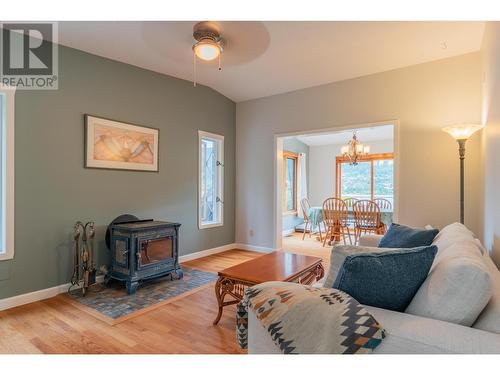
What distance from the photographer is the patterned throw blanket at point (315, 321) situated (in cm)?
93

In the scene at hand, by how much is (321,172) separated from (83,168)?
240 inches

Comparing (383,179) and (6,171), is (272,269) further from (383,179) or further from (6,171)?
(383,179)

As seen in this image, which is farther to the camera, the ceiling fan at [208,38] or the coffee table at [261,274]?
the ceiling fan at [208,38]

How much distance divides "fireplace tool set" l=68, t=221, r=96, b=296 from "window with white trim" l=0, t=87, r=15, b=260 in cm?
A: 54

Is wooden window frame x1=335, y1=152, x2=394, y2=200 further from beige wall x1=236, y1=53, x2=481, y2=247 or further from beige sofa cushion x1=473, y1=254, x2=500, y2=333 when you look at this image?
beige sofa cushion x1=473, y1=254, x2=500, y2=333

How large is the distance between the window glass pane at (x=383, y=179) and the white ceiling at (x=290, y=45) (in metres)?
3.75

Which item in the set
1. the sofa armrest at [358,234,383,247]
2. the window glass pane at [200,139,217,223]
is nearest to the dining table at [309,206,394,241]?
the window glass pane at [200,139,217,223]

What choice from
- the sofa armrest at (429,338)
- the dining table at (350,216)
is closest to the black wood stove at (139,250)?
the sofa armrest at (429,338)

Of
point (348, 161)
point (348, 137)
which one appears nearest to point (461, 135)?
point (348, 137)

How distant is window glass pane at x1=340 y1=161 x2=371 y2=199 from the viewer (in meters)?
7.19

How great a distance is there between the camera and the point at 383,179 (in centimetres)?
693

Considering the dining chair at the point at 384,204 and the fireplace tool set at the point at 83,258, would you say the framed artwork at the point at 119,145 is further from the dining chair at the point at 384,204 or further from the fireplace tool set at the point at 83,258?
the dining chair at the point at 384,204

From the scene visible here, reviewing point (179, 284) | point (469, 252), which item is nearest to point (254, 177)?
point (179, 284)
